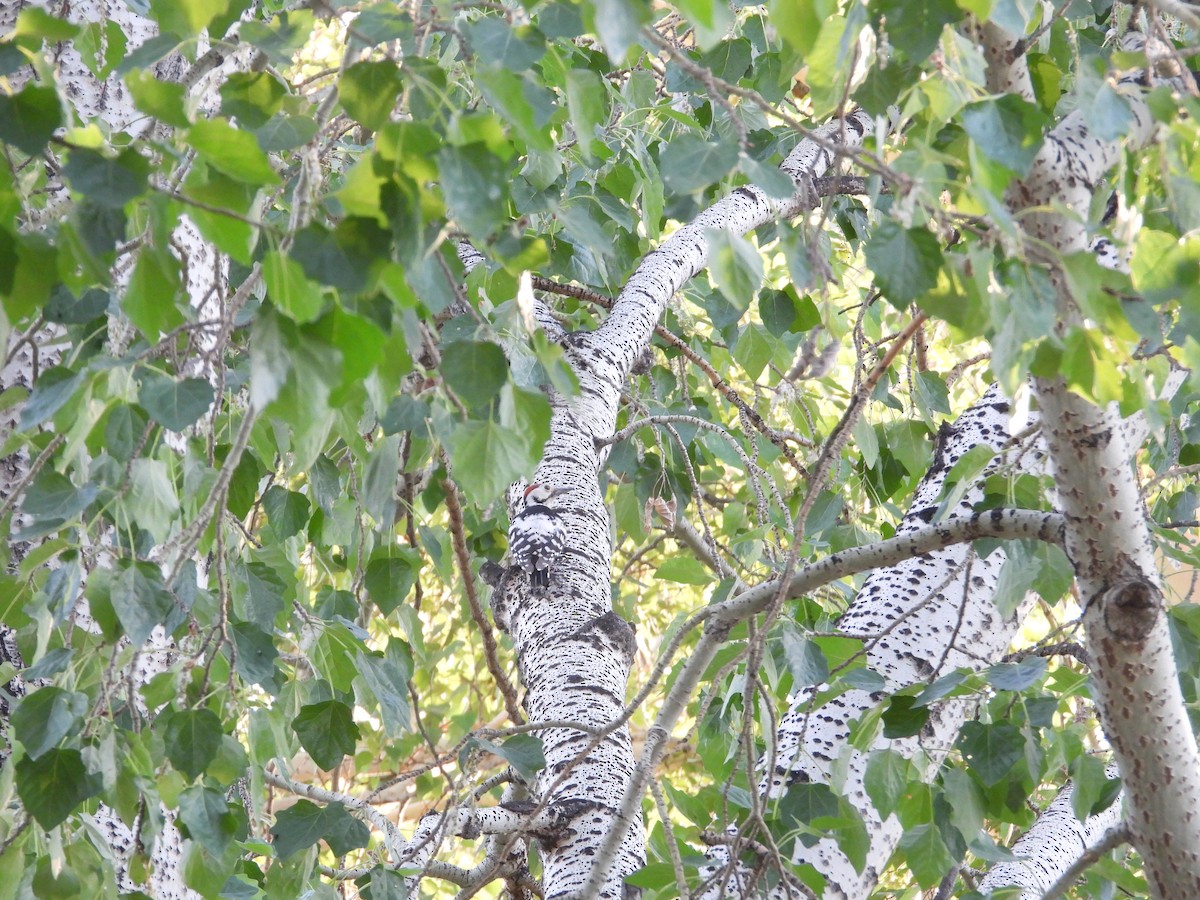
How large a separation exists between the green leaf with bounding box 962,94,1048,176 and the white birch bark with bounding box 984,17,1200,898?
194 mm

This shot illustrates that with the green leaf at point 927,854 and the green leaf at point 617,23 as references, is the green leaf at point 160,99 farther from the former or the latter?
the green leaf at point 927,854

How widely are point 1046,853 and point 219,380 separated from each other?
1282 mm

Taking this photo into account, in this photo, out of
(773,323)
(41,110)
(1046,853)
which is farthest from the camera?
(1046,853)

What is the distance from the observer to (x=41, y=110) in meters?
0.63

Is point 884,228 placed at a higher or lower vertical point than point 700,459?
lower

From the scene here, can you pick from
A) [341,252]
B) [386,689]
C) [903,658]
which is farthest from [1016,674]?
[341,252]

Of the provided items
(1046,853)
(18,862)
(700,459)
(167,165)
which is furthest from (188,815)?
(700,459)

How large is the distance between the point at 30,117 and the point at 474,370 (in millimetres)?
293

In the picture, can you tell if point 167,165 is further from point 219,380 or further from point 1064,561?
point 1064,561

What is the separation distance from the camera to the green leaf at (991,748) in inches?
40.7

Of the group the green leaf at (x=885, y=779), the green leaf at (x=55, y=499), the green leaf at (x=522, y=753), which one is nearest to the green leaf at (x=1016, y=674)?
the green leaf at (x=885, y=779)

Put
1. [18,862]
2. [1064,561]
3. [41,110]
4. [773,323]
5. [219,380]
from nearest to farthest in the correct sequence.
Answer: [41,110]
[219,380]
[18,862]
[1064,561]
[773,323]

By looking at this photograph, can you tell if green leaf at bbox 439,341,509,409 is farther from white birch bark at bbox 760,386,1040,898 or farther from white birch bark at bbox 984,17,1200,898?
white birch bark at bbox 760,386,1040,898

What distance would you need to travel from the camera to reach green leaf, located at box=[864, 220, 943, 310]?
0.66 metres
